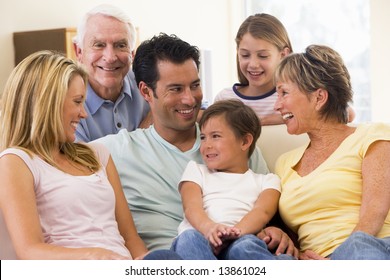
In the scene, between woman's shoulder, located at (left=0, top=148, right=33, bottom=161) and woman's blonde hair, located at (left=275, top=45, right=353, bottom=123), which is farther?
woman's blonde hair, located at (left=275, top=45, right=353, bottom=123)

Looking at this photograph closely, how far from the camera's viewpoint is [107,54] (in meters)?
2.27

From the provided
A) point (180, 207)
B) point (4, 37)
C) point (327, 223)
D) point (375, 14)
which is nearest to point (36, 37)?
point (4, 37)

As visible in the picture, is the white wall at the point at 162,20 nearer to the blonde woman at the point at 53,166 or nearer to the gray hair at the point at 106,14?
the gray hair at the point at 106,14

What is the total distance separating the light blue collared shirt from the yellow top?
67 centimetres

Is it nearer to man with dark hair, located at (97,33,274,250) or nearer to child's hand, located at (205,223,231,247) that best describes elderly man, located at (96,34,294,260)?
man with dark hair, located at (97,33,274,250)

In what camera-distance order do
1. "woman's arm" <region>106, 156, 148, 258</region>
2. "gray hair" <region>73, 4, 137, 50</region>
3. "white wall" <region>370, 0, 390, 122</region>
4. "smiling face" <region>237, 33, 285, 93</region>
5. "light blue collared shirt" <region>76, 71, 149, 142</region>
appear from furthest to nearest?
1. "white wall" <region>370, 0, 390, 122</region>
2. "smiling face" <region>237, 33, 285, 93</region>
3. "gray hair" <region>73, 4, 137, 50</region>
4. "light blue collared shirt" <region>76, 71, 149, 142</region>
5. "woman's arm" <region>106, 156, 148, 258</region>

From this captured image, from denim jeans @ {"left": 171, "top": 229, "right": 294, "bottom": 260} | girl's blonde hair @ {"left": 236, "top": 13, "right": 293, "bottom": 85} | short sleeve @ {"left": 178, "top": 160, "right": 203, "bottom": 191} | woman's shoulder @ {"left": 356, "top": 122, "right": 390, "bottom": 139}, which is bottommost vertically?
denim jeans @ {"left": 171, "top": 229, "right": 294, "bottom": 260}

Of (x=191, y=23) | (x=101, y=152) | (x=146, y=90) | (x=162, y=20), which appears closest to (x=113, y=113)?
(x=146, y=90)

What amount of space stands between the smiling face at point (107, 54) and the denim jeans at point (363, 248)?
1000 mm

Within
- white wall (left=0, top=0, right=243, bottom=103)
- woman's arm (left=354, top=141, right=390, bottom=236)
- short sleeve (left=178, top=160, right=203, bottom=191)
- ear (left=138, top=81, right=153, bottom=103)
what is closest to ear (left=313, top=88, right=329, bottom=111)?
woman's arm (left=354, top=141, right=390, bottom=236)

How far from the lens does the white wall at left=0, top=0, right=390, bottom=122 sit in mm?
4188
